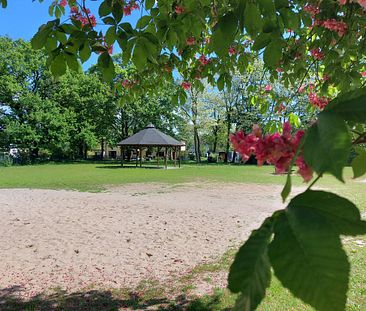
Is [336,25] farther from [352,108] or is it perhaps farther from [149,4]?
[352,108]

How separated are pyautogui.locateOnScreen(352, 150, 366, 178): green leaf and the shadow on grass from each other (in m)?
3.55

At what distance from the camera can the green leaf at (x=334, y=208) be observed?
0.48 meters

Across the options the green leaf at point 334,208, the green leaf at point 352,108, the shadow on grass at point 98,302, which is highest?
the green leaf at point 352,108

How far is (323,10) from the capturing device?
2.95 metres

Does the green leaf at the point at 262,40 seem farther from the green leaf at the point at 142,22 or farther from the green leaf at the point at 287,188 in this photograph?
the green leaf at the point at 287,188

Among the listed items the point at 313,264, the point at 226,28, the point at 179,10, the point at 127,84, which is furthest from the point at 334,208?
the point at 127,84

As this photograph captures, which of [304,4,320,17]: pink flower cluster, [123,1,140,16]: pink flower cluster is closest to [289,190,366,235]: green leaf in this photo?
[304,4,320,17]: pink flower cluster

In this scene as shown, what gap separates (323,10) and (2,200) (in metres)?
11.7

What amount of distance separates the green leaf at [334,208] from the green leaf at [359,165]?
339 millimetres

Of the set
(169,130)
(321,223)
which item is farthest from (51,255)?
(169,130)

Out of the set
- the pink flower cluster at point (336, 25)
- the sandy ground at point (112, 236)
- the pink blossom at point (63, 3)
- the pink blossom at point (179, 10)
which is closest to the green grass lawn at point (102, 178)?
the sandy ground at point (112, 236)

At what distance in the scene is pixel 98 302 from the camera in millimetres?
4203

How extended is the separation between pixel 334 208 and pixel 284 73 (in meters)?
3.84

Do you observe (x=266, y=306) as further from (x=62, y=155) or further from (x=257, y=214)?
(x=62, y=155)
